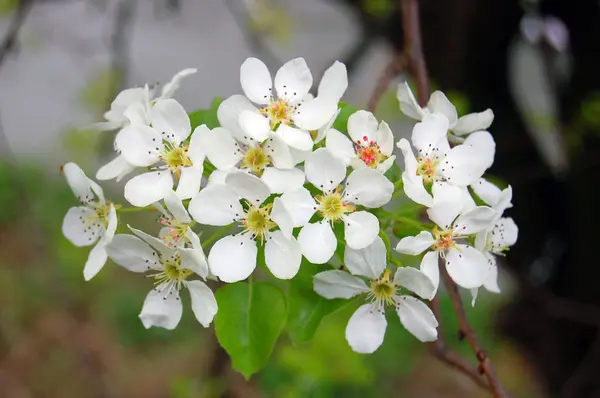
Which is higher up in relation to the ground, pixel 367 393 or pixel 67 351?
pixel 367 393

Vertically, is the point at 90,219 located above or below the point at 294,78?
below

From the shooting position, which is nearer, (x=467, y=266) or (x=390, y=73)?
(x=467, y=266)

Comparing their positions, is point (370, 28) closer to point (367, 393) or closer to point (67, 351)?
point (367, 393)

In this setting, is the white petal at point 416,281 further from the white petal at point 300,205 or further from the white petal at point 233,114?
the white petal at point 233,114

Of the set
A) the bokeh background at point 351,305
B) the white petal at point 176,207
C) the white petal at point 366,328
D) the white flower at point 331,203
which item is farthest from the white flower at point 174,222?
the bokeh background at point 351,305

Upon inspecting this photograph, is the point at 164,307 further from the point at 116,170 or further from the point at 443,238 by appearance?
the point at 443,238

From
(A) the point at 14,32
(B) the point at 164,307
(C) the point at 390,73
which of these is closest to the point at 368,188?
(B) the point at 164,307

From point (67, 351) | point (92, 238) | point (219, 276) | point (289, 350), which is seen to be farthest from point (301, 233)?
point (67, 351)
